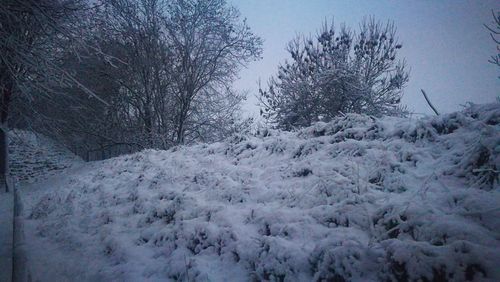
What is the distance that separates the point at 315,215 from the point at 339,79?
9.13 m

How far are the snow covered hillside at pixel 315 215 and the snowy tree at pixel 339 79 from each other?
6323 millimetres

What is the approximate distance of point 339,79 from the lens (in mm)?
11086

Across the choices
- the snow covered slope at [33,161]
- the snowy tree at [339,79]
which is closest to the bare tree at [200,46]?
the snowy tree at [339,79]

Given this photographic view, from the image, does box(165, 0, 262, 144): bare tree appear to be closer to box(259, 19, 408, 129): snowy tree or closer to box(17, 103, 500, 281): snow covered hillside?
box(259, 19, 408, 129): snowy tree

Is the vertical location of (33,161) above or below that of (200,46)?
below

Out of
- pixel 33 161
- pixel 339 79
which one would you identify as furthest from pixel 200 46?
pixel 33 161

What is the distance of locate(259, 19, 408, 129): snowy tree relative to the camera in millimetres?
11445

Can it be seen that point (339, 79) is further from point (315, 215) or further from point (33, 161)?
point (33, 161)

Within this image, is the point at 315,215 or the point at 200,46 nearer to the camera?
the point at 315,215

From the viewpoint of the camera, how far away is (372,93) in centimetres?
1203

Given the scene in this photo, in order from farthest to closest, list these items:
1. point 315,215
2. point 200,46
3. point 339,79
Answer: point 200,46 < point 339,79 < point 315,215

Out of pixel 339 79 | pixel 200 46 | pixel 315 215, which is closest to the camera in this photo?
pixel 315 215

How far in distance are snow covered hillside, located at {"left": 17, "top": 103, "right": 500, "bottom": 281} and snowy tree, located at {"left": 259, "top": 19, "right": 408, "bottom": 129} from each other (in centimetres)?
632

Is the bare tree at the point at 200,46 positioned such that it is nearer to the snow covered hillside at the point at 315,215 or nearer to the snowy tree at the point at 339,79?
the snowy tree at the point at 339,79
